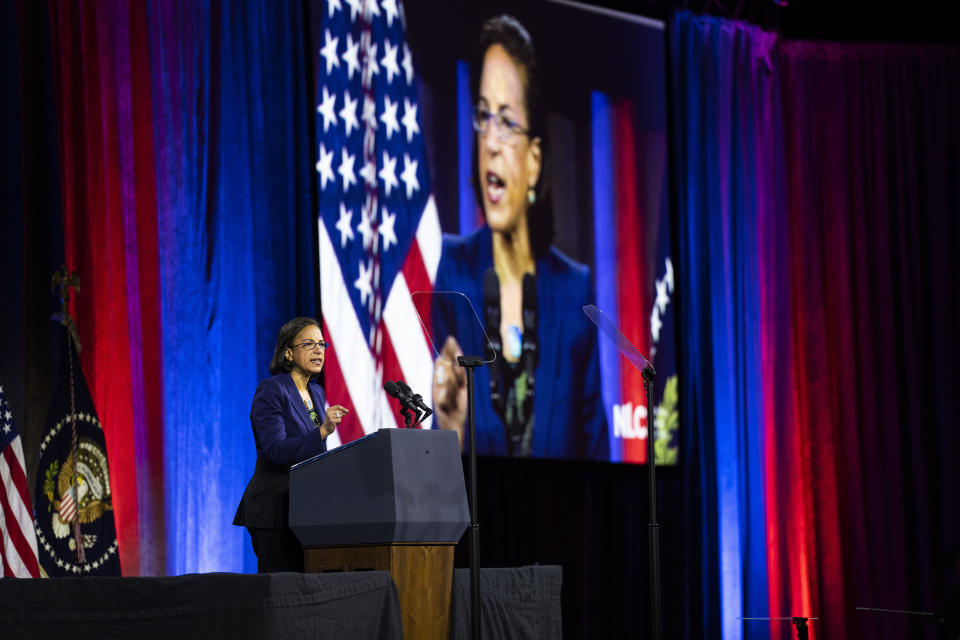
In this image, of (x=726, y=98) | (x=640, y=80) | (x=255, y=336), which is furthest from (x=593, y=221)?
(x=255, y=336)

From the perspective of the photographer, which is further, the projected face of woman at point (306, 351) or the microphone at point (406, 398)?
the projected face of woman at point (306, 351)

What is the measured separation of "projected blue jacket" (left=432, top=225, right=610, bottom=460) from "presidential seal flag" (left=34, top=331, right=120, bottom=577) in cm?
182

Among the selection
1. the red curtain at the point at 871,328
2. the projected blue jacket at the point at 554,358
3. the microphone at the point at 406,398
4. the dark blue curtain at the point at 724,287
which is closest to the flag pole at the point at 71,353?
the projected blue jacket at the point at 554,358

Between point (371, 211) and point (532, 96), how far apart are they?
129cm

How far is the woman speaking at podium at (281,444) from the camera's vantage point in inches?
124

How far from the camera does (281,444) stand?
316 cm

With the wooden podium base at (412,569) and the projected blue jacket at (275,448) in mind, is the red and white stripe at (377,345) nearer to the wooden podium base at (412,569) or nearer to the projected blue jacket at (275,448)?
the projected blue jacket at (275,448)

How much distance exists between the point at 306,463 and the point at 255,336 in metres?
2.48

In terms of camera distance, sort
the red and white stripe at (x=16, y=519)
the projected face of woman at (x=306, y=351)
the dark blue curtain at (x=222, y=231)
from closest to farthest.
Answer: the projected face of woman at (x=306, y=351) → the red and white stripe at (x=16, y=519) → the dark blue curtain at (x=222, y=231)

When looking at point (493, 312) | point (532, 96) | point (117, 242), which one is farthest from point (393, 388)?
Result: point (532, 96)

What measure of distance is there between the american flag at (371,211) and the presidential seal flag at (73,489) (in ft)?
3.70

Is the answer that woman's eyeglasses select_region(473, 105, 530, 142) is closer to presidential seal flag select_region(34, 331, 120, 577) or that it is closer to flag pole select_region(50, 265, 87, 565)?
flag pole select_region(50, 265, 87, 565)

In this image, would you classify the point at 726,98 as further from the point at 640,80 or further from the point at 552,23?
the point at 552,23

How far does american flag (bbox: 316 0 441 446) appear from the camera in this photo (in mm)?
5598
